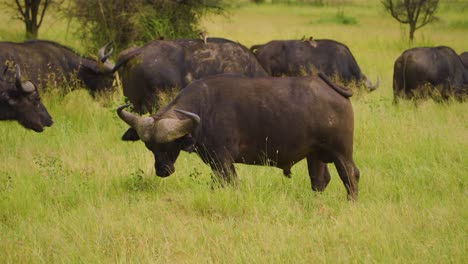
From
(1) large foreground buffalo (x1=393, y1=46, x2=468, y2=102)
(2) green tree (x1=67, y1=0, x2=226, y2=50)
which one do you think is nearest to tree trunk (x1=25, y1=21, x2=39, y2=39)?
(2) green tree (x1=67, y1=0, x2=226, y2=50)

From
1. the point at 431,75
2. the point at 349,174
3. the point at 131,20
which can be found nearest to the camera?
the point at 349,174

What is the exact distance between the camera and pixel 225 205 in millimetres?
5945

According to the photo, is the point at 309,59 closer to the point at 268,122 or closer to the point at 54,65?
the point at 54,65

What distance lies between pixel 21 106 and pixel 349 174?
4051mm

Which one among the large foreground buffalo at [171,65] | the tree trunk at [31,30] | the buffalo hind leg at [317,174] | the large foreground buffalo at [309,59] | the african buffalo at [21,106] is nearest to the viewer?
the buffalo hind leg at [317,174]

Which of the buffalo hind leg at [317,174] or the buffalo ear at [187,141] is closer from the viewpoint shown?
the buffalo ear at [187,141]

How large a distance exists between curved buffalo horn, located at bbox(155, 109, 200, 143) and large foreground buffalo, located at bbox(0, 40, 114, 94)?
510 centimetres

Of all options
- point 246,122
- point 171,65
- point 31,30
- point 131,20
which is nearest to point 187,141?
point 246,122

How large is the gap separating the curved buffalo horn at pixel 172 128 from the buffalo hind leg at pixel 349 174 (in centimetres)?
130

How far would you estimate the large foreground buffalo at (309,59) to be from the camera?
14195 mm

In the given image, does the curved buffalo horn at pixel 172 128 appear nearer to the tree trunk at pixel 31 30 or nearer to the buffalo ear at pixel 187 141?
the buffalo ear at pixel 187 141

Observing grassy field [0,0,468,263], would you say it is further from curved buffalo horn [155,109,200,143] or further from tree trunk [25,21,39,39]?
tree trunk [25,21,39,39]

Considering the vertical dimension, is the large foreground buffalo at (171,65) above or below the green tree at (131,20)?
above

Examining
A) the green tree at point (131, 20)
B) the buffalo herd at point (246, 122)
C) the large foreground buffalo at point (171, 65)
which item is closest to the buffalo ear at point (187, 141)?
the buffalo herd at point (246, 122)
